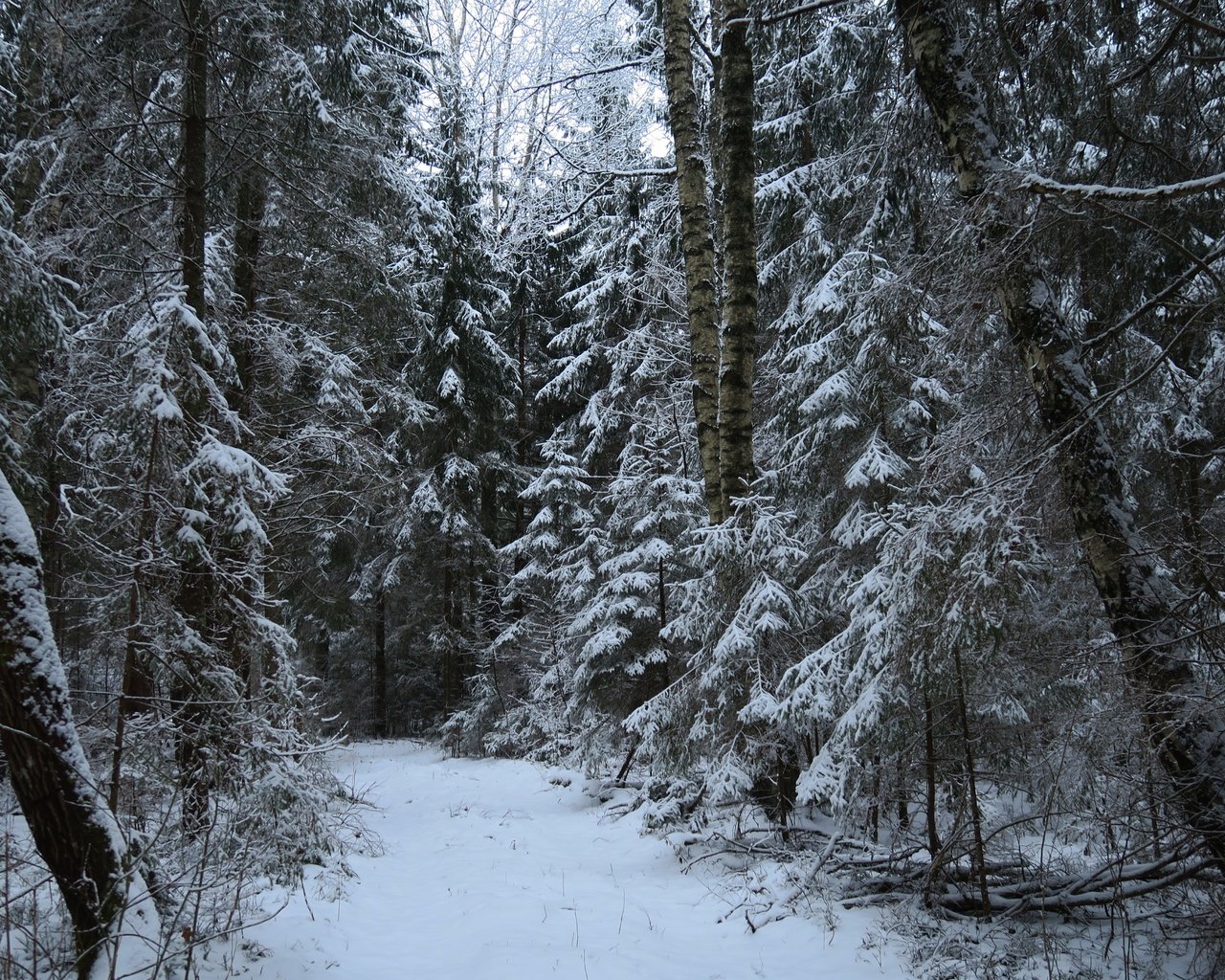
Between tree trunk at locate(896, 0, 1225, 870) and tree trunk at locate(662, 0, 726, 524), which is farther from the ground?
tree trunk at locate(662, 0, 726, 524)

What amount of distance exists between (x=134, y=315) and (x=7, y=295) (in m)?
0.90

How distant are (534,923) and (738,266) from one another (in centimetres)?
600

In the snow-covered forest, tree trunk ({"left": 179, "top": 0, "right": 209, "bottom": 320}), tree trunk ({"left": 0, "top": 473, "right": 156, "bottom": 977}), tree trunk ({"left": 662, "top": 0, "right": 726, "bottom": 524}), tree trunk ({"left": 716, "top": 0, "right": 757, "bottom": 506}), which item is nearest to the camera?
tree trunk ({"left": 0, "top": 473, "right": 156, "bottom": 977})


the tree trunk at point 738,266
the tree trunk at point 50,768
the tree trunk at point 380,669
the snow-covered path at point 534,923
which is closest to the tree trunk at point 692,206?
the tree trunk at point 738,266

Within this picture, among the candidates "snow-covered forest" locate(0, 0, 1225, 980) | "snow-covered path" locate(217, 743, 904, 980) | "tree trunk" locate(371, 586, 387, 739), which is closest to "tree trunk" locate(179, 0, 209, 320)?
"snow-covered forest" locate(0, 0, 1225, 980)

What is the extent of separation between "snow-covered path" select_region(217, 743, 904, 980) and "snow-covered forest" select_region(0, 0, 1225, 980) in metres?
0.25

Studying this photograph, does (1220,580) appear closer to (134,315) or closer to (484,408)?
(134,315)

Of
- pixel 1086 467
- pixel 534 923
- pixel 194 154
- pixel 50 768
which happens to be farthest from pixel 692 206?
pixel 50 768

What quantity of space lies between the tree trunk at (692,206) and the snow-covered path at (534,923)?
3573 millimetres

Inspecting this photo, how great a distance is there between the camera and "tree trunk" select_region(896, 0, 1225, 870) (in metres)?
3.35

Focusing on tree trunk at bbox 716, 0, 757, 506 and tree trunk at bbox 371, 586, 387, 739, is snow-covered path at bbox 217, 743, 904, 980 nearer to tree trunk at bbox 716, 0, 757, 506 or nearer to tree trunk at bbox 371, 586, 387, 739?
tree trunk at bbox 716, 0, 757, 506

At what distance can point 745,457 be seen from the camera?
6887 mm

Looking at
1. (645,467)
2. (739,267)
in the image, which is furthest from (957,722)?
(645,467)

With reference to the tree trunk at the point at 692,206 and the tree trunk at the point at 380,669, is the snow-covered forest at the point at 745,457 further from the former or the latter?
the tree trunk at the point at 380,669
